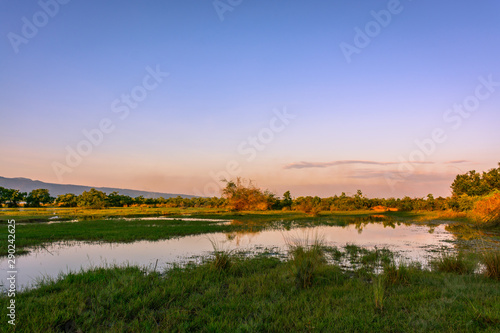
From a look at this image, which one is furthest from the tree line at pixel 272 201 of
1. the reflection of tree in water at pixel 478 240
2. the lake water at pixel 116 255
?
the lake water at pixel 116 255

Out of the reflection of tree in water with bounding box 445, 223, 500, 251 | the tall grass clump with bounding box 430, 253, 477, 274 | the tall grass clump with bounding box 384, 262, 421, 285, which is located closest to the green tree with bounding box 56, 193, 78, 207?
the reflection of tree in water with bounding box 445, 223, 500, 251

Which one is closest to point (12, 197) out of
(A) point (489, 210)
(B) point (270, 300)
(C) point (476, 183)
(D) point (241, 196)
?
(D) point (241, 196)

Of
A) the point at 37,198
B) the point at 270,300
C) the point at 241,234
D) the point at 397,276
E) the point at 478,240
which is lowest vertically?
the point at 241,234

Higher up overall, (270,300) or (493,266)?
(493,266)

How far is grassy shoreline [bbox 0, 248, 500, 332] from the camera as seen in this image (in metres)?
4.54

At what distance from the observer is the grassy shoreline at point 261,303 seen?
4.54 meters

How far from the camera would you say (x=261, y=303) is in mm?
5484

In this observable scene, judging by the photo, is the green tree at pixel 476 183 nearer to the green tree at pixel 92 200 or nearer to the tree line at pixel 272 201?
the tree line at pixel 272 201

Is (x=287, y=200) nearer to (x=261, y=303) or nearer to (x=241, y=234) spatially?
(x=241, y=234)

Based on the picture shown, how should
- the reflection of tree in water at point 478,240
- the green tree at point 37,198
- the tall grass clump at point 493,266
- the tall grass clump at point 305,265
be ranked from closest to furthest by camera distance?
1. the tall grass clump at point 305,265
2. the tall grass clump at point 493,266
3. the reflection of tree in water at point 478,240
4. the green tree at point 37,198

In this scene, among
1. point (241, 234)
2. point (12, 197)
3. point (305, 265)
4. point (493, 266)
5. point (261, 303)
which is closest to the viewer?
point (261, 303)

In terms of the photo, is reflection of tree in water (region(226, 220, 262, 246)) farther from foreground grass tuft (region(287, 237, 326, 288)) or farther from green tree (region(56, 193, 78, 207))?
green tree (region(56, 193, 78, 207))

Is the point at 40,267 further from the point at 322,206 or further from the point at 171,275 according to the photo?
the point at 322,206

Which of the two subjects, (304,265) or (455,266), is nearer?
(304,265)
